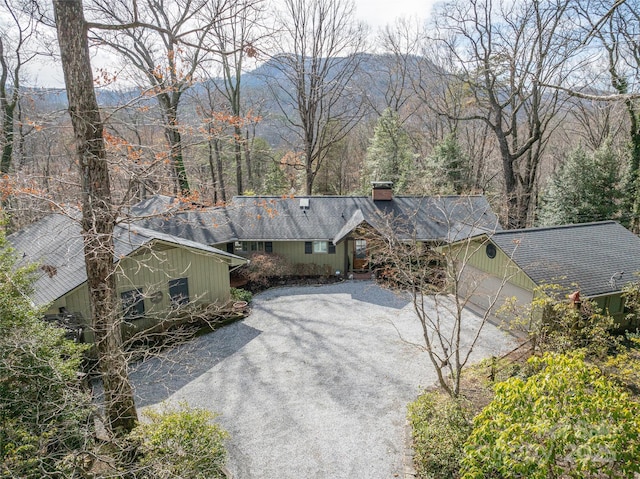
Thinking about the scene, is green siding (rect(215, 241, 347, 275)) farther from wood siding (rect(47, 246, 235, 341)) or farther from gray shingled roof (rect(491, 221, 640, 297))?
gray shingled roof (rect(491, 221, 640, 297))

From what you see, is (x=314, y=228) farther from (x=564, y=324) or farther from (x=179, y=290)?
(x=564, y=324)

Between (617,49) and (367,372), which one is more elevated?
(617,49)

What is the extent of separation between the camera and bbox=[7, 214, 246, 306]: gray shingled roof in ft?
37.5

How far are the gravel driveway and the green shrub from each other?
0.52 metres

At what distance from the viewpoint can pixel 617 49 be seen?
1898 cm

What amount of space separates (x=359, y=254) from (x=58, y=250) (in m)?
13.9

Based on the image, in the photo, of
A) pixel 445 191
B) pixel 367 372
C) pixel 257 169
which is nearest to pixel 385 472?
pixel 367 372

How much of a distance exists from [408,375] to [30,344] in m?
9.64

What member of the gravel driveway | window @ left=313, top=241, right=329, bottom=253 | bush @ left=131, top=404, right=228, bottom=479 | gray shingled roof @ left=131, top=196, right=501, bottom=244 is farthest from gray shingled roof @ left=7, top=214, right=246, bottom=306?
window @ left=313, top=241, right=329, bottom=253

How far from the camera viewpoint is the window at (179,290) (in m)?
14.3

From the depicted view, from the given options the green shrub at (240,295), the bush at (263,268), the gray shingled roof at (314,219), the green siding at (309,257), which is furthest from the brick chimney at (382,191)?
the green shrub at (240,295)

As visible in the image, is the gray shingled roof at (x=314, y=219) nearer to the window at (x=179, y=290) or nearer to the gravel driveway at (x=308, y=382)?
the window at (x=179, y=290)

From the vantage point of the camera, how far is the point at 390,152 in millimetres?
30531

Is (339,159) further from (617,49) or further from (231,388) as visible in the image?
(231,388)
